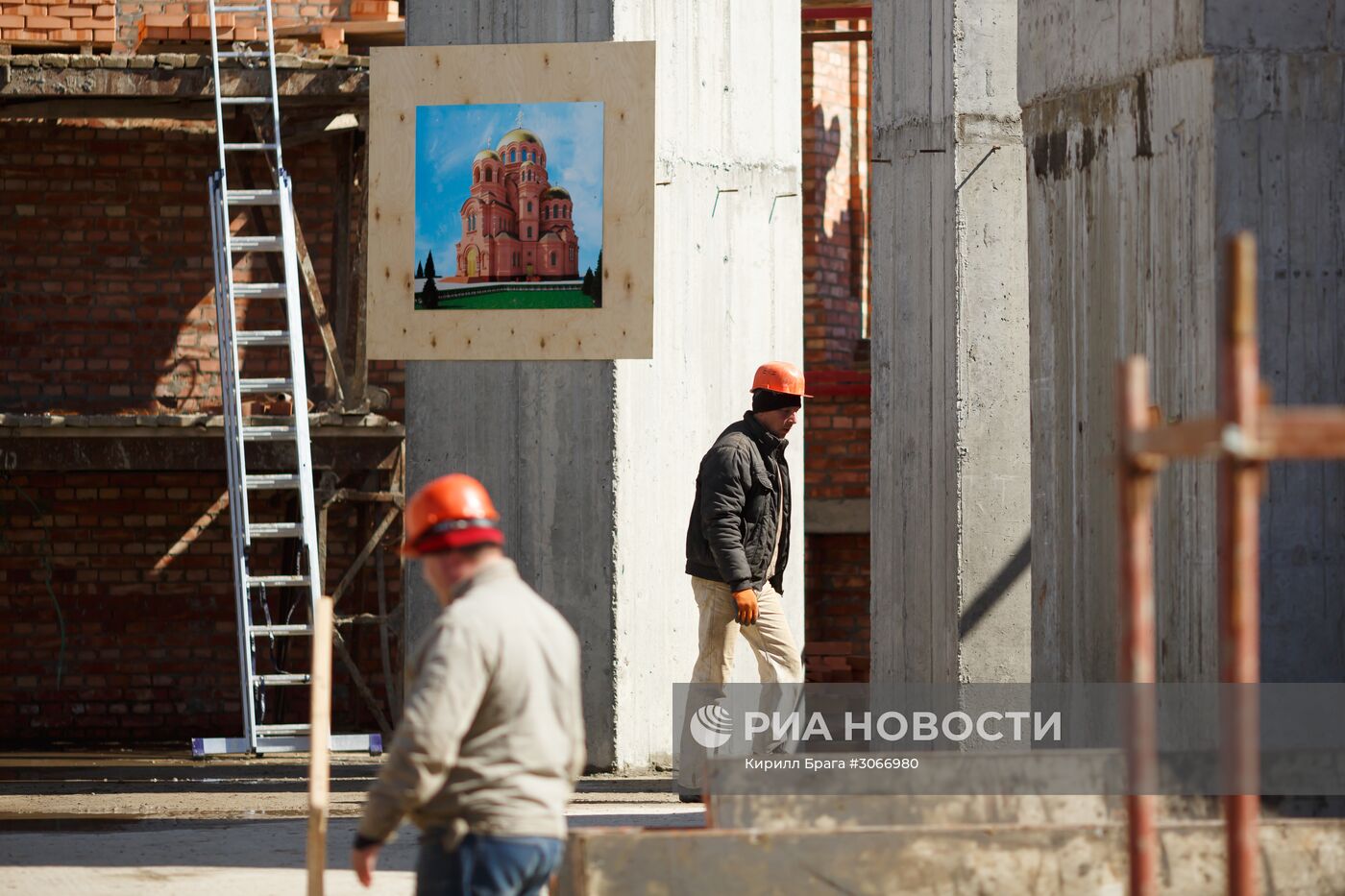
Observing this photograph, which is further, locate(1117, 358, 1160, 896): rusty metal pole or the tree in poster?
the tree in poster

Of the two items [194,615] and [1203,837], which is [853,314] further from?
[1203,837]

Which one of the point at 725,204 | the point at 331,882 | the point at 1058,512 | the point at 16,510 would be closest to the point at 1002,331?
the point at 725,204

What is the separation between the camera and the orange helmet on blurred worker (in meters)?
4.23

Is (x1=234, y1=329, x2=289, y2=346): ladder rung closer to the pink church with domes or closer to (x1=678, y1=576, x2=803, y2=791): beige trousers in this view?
the pink church with domes

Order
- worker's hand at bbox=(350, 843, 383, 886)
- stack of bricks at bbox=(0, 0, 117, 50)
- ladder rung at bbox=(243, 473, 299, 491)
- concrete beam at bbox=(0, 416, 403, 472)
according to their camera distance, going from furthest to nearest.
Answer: stack of bricks at bbox=(0, 0, 117, 50) → concrete beam at bbox=(0, 416, 403, 472) → ladder rung at bbox=(243, 473, 299, 491) → worker's hand at bbox=(350, 843, 383, 886)

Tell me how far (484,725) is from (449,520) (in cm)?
46

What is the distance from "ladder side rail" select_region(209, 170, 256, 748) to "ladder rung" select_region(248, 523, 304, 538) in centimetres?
6

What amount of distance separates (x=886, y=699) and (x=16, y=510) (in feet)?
21.4

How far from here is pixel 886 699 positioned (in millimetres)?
11875

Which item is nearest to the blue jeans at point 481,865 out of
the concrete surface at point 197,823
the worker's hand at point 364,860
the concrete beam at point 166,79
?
the worker's hand at point 364,860

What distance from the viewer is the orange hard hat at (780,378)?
912 cm

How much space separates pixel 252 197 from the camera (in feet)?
39.3

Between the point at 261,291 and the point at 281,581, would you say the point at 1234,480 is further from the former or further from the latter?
the point at 261,291

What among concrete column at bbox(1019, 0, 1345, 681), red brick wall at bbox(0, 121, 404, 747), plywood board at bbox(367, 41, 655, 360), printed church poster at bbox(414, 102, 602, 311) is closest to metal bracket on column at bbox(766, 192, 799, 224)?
plywood board at bbox(367, 41, 655, 360)
